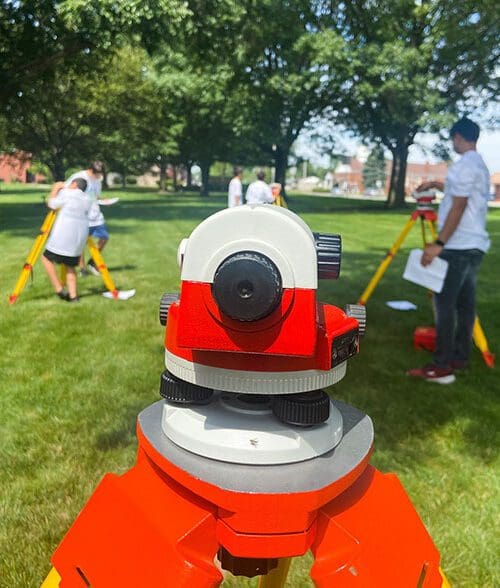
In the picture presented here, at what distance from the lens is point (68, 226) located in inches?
272

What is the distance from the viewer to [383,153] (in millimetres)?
40406

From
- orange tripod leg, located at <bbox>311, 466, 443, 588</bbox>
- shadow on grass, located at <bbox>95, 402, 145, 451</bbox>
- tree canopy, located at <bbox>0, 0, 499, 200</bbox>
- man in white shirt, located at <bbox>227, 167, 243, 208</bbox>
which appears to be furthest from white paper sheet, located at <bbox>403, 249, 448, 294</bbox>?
tree canopy, located at <bbox>0, 0, 499, 200</bbox>

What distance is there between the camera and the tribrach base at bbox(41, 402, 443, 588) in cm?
98

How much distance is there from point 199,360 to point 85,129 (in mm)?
37612

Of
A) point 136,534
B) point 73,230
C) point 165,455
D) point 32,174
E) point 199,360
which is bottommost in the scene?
point 32,174

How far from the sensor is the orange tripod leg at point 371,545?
995 mm

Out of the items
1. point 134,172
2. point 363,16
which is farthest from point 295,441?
point 134,172

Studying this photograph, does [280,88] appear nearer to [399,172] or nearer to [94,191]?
[399,172]

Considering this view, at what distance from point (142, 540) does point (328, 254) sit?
68 centimetres

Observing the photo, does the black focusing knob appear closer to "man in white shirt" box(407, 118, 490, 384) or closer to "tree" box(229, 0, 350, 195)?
"man in white shirt" box(407, 118, 490, 384)

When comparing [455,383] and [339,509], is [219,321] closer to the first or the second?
[339,509]

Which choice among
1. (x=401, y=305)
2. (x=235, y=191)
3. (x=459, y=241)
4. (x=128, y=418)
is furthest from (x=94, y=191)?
(x=459, y=241)

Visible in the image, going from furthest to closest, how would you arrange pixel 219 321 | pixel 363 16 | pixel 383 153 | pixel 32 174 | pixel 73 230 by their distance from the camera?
pixel 32 174, pixel 383 153, pixel 73 230, pixel 363 16, pixel 219 321

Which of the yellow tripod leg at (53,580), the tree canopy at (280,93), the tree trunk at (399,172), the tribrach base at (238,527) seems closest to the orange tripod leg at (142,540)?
the tribrach base at (238,527)
